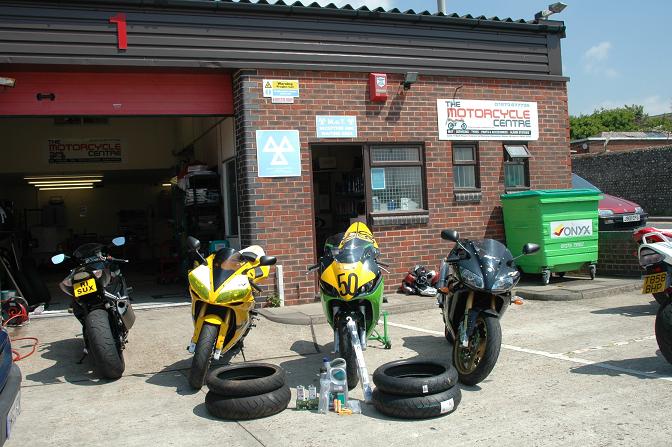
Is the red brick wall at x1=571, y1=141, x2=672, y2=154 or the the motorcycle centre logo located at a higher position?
the red brick wall at x1=571, y1=141, x2=672, y2=154

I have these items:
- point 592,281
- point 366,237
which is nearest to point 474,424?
point 366,237

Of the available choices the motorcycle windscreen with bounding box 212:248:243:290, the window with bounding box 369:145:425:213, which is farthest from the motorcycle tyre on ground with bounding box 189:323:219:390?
the window with bounding box 369:145:425:213

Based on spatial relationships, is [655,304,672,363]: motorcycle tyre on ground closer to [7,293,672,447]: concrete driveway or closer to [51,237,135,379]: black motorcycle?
[7,293,672,447]: concrete driveway

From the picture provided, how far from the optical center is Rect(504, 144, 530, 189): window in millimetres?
11641

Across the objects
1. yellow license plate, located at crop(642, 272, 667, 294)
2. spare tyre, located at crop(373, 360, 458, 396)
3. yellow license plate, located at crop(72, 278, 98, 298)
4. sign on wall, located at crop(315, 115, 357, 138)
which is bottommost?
spare tyre, located at crop(373, 360, 458, 396)

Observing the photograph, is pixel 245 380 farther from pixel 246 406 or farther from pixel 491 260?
pixel 491 260

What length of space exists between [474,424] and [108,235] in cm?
2106

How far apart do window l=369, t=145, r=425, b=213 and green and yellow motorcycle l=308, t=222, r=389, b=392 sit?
181 inches

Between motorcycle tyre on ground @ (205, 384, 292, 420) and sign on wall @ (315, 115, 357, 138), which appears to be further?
sign on wall @ (315, 115, 357, 138)

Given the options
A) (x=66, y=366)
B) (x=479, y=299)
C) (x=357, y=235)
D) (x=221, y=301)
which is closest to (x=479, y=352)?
(x=479, y=299)

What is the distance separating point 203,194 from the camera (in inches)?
452

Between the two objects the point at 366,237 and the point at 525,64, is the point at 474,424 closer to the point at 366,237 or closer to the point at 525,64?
the point at 366,237

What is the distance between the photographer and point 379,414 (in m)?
5.13

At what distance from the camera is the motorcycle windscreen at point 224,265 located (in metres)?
6.06
